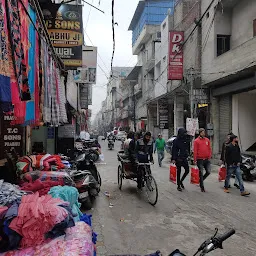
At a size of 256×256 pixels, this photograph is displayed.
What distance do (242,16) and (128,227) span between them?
45.5 ft

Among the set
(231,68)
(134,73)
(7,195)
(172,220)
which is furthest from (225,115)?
(134,73)

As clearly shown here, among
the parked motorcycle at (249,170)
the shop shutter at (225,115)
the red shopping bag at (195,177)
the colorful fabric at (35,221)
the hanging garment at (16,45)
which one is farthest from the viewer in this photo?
the shop shutter at (225,115)

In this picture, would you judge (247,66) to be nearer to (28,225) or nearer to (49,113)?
(49,113)

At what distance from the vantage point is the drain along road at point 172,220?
186 inches

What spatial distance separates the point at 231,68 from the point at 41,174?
12.2 metres

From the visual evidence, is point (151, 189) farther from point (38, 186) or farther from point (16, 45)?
point (16, 45)

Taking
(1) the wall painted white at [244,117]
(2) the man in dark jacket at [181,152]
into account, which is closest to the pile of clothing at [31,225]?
(2) the man in dark jacket at [181,152]

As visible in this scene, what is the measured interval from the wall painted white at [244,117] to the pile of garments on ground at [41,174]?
38.1ft

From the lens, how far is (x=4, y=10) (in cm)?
317

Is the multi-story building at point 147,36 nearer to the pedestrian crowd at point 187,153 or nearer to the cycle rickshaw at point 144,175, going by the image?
the pedestrian crowd at point 187,153

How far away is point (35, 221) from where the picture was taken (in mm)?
2627

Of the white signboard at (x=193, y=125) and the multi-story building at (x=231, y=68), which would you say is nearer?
the multi-story building at (x=231, y=68)

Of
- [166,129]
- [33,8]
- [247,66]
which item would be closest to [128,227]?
[33,8]

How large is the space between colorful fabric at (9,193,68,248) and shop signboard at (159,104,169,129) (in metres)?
26.0
